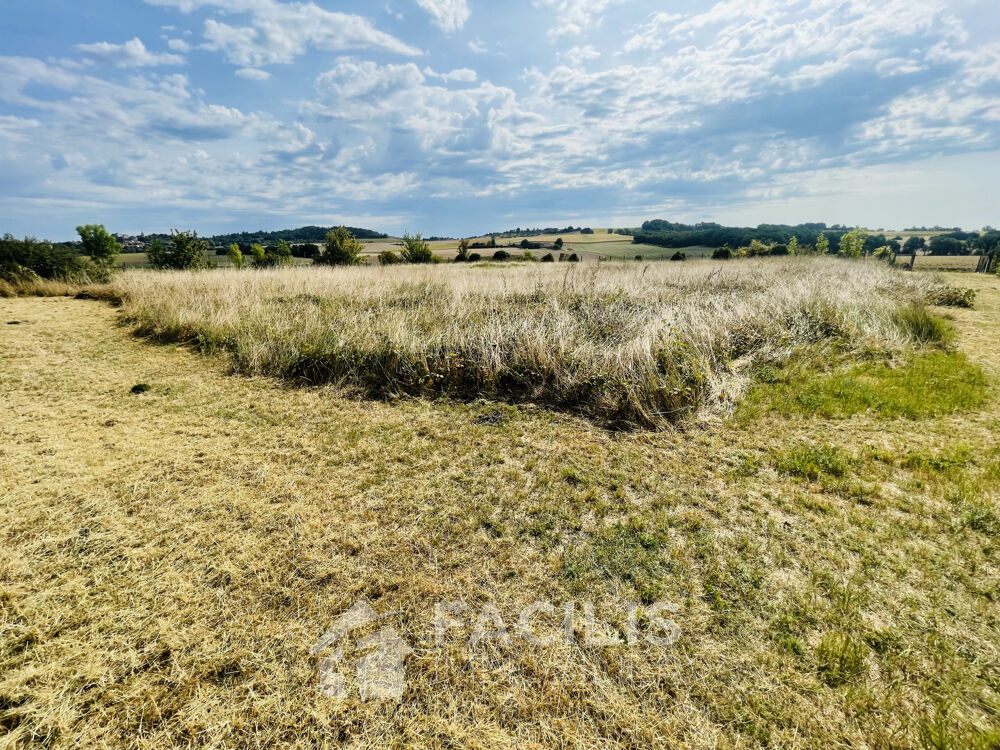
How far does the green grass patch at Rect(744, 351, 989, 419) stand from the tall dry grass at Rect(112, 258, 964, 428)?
0.59 m

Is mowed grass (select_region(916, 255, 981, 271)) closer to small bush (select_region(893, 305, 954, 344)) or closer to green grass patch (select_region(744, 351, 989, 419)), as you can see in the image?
small bush (select_region(893, 305, 954, 344))

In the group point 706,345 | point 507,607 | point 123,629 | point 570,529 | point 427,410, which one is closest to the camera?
point 123,629

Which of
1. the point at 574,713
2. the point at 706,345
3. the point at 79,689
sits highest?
the point at 706,345

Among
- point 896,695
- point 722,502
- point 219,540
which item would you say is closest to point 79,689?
point 219,540

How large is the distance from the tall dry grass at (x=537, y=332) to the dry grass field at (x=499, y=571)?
0.82m

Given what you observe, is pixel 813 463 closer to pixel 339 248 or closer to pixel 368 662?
pixel 368 662

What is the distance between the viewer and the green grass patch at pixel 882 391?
15.6 feet

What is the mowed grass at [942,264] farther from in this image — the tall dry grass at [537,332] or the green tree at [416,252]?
the green tree at [416,252]

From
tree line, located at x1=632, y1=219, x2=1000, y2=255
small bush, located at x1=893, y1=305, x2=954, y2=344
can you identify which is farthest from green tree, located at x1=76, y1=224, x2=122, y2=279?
tree line, located at x1=632, y1=219, x2=1000, y2=255

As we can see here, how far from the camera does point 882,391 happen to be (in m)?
5.22

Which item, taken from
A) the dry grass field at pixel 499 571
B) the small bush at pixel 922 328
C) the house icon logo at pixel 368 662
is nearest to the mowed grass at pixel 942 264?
the small bush at pixel 922 328

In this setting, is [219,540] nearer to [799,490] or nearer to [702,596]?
[702,596]

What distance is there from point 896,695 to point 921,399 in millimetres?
5077

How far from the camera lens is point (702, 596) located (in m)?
2.23
